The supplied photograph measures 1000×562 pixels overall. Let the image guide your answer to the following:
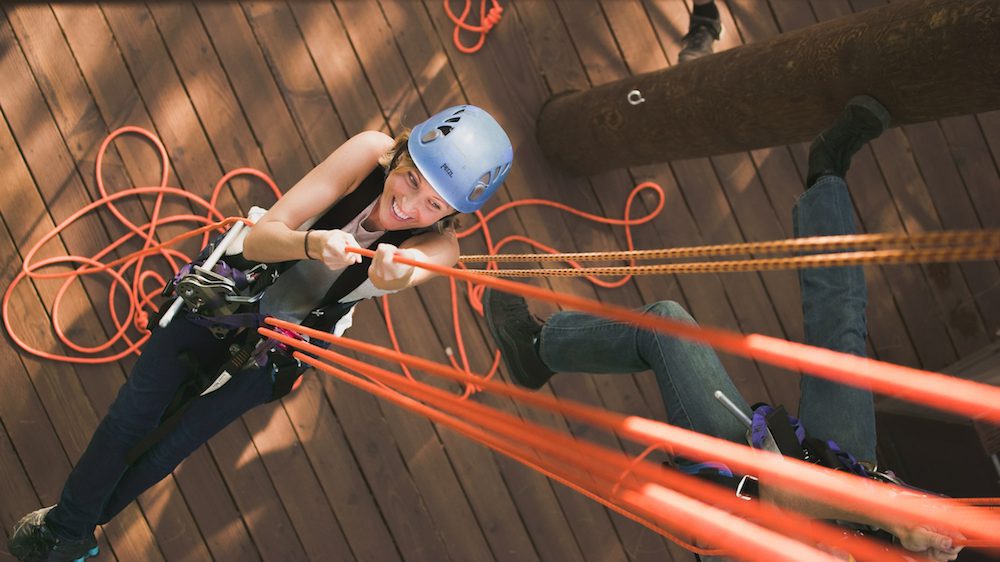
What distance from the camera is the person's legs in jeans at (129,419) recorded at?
1763 mm

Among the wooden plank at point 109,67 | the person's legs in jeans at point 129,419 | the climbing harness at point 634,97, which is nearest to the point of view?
the person's legs in jeans at point 129,419

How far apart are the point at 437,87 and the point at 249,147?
24.6 inches

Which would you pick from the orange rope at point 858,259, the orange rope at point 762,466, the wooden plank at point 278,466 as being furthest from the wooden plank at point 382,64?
the orange rope at point 858,259

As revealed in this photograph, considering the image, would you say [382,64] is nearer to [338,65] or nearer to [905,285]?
[338,65]

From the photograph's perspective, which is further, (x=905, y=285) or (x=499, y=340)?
(x=905, y=285)

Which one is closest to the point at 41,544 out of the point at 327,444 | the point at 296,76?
the point at 327,444

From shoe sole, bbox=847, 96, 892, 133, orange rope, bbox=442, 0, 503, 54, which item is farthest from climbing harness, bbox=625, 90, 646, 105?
shoe sole, bbox=847, 96, 892, 133

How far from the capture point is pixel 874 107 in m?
1.57

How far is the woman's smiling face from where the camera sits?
149 cm

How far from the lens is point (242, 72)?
2455mm

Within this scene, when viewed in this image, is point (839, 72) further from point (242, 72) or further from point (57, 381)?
point (57, 381)

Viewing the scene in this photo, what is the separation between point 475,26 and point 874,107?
4.73ft

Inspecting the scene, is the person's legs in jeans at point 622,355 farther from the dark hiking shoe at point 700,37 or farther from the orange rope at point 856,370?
the dark hiking shoe at point 700,37

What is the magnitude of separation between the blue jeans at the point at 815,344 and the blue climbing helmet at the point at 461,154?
0.51 m
